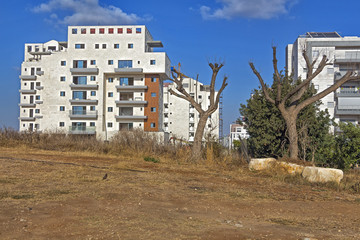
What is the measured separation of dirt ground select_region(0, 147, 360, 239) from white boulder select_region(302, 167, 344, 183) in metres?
0.99

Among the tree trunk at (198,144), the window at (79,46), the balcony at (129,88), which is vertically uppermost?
the window at (79,46)

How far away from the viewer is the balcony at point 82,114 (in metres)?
62.0

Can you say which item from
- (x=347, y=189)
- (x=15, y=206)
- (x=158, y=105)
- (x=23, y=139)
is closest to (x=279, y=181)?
(x=347, y=189)

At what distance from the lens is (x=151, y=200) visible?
262 inches

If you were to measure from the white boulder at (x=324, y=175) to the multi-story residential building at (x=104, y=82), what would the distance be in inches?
2048

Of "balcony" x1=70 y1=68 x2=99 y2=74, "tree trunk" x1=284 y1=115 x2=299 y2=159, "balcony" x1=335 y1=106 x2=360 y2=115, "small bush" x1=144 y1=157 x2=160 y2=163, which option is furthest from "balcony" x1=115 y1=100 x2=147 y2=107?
"tree trunk" x1=284 y1=115 x2=299 y2=159

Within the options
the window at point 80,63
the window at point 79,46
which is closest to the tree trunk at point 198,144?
the window at point 80,63

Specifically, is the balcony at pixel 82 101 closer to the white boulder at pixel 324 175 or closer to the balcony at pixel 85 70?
the balcony at pixel 85 70

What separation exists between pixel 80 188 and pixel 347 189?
709 cm

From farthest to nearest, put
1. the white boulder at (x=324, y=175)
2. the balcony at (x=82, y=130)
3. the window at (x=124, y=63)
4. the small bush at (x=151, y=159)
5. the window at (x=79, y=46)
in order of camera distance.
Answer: the window at (x=79, y=46)
the window at (x=124, y=63)
the balcony at (x=82, y=130)
the small bush at (x=151, y=159)
the white boulder at (x=324, y=175)

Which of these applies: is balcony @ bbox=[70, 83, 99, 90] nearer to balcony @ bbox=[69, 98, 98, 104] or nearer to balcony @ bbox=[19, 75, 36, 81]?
balcony @ bbox=[69, 98, 98, 104]

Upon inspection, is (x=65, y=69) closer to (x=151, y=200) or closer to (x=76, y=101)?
(x=76, y=101)

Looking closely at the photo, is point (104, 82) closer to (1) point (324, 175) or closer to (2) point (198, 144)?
(2) point (198, 144)

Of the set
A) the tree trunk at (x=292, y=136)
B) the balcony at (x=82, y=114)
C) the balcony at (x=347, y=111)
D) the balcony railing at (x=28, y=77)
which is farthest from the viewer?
the balcony railing at (x=28, y=77)
